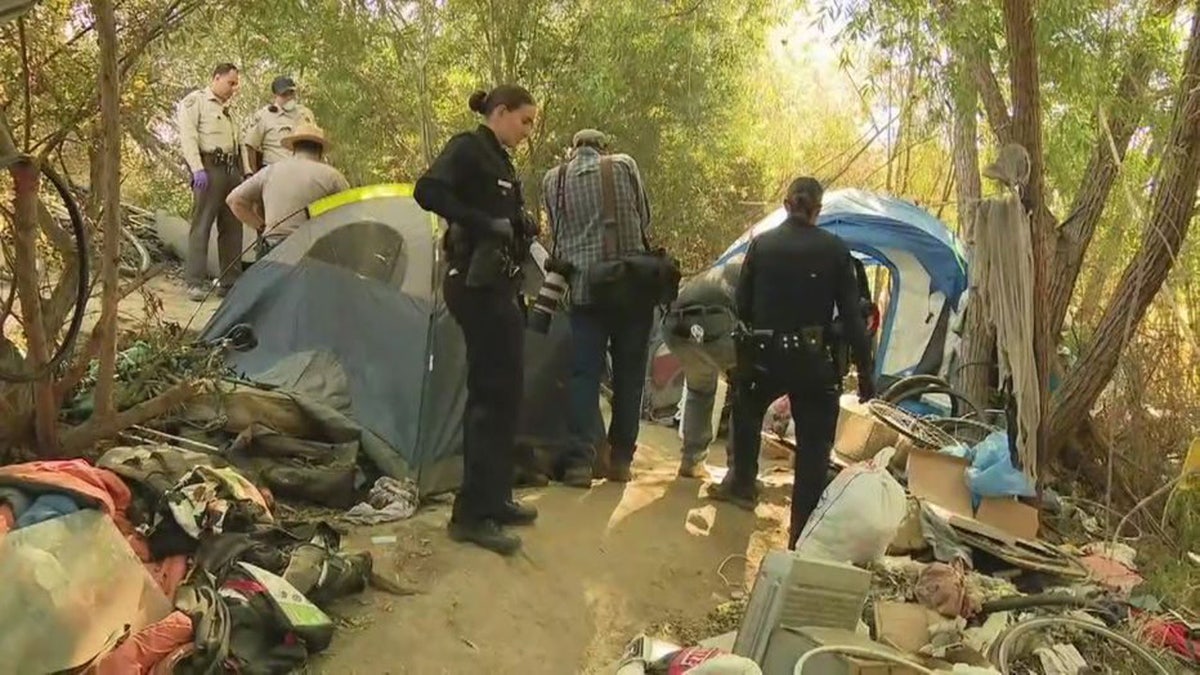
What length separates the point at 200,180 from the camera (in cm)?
706

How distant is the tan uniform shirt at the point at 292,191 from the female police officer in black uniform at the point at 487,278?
203cm

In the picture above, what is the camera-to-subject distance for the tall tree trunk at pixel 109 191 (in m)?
3.60

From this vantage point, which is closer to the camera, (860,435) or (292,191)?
(292,191)

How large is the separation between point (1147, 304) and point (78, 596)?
17.6 ft

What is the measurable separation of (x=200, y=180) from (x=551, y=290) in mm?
3303

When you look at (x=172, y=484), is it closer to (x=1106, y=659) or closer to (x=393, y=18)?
(x=1106, y=659)

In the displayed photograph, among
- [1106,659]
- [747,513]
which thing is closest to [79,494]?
[747,513]

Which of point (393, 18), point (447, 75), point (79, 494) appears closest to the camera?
point (79, 494)

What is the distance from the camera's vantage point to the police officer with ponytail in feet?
14.6

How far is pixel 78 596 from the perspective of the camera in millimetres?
2947

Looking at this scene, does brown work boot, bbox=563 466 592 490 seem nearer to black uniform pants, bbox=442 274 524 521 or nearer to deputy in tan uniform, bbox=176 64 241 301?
black uniform pants, bbox=442 274 524 521

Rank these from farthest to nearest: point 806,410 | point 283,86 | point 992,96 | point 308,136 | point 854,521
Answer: point 283,86 < point 308,136 < point 992,96 < point 806,410 < point 854,521

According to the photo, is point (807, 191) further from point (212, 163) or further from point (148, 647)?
point (212, 163)

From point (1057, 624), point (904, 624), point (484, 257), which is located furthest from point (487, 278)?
point (1057, 624)
